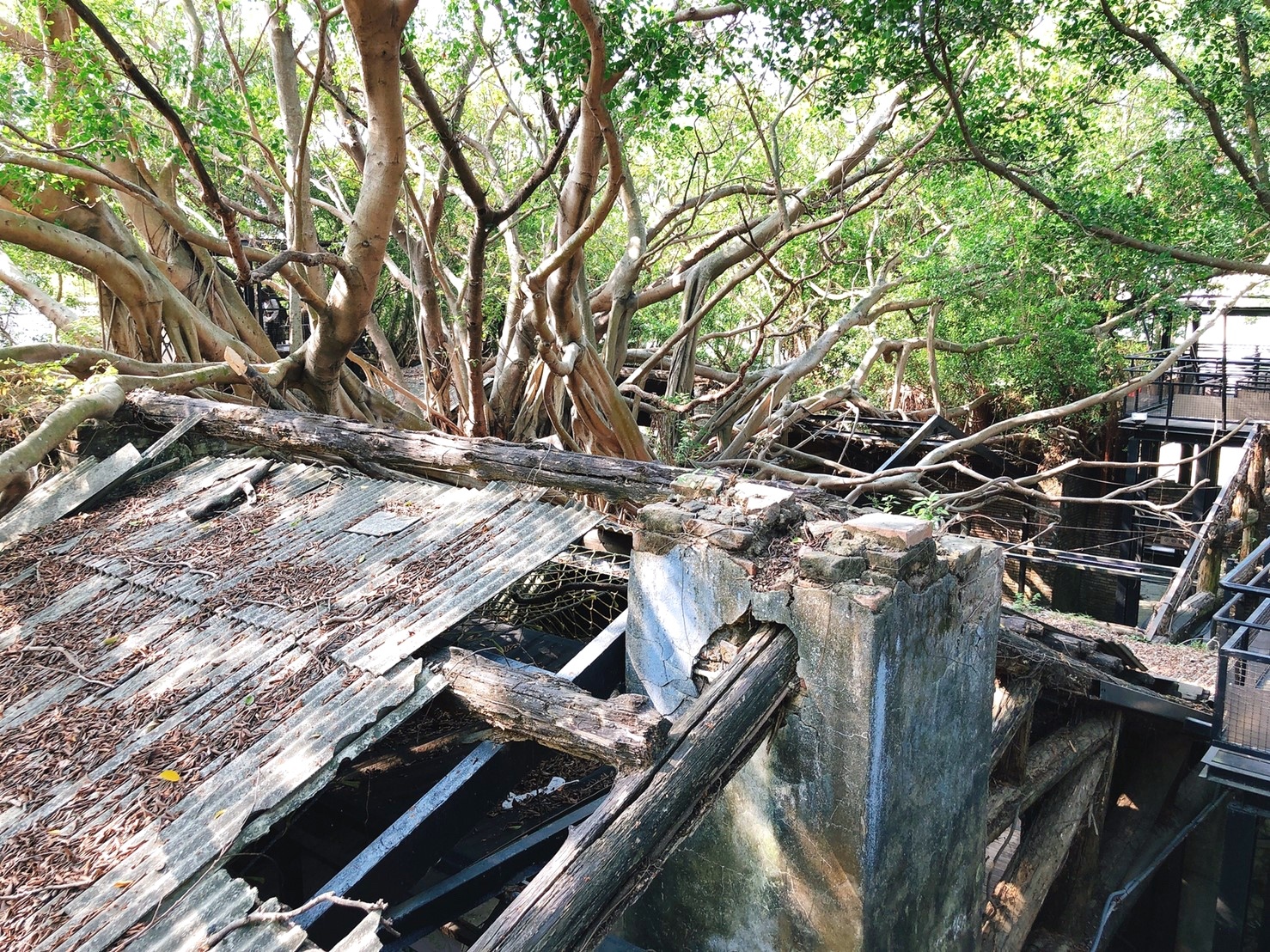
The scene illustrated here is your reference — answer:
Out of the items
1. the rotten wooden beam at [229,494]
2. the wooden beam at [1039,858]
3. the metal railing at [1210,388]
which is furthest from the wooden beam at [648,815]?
the metal railing at [1210,388]

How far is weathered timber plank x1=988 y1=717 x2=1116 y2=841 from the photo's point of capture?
5.44 meters

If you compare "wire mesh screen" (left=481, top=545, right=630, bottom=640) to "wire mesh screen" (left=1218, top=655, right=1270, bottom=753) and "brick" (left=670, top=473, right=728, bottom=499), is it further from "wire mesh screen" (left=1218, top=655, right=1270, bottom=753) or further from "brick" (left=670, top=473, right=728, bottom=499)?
"wire mesh screen" (left=1218, top=655, right=1270, bottom=753)

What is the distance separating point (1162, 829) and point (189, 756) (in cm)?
708

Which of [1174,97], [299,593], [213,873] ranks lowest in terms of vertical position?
[213,873]

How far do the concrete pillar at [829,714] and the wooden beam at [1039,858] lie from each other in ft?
5.09

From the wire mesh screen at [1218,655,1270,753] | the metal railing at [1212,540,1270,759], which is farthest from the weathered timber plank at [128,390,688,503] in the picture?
the wire mesh screen at [1218,655,1270,753]

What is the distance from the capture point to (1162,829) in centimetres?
682

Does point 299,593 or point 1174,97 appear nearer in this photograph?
point 299,593

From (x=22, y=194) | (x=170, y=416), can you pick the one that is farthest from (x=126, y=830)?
(x=22, y=194)

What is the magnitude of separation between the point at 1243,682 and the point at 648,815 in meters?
5.33

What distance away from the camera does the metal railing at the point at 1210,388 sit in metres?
16.4

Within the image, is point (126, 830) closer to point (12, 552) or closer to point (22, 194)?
point (12, 552)

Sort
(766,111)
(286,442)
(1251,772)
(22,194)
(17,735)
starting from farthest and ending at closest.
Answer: (766,111) < (22,194) < (286,442) < (1251,772) < (17,735)

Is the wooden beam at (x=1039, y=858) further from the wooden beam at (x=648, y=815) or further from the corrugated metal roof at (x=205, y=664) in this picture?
the corrugated metal roof at (x=205, y=664)
